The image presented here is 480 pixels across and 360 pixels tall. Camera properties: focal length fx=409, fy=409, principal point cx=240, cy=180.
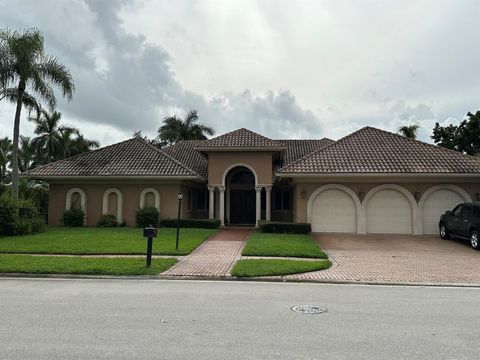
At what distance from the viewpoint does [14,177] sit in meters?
20.7

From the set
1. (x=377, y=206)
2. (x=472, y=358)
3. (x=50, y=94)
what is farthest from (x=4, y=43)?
(x=472, y=358)

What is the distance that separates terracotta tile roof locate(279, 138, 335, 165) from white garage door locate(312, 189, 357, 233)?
24.6 ft

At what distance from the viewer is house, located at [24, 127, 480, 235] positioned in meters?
20.3

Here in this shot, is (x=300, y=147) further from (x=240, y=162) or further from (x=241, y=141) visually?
(x=240, y=162)

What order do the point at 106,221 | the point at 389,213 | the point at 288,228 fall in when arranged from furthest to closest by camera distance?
the point at 106,221
the point at 389,213
the point at 288,228

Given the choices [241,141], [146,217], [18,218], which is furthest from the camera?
[241,141]

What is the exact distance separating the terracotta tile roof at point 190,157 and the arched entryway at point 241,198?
193 cm

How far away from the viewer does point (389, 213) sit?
2064cm

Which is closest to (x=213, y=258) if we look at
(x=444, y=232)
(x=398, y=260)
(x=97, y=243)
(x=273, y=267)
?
(x=273, y=267)

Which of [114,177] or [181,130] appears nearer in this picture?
[114,177]

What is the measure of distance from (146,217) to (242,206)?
6822mm

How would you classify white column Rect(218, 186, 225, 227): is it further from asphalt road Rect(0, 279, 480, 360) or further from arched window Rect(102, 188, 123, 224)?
asphalt road Rect(0, 279, 480, 360)

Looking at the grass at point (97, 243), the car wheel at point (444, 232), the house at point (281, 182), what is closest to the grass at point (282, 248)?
the grass at point (97, 243)

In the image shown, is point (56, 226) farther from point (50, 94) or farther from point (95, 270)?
point (95, 270)
